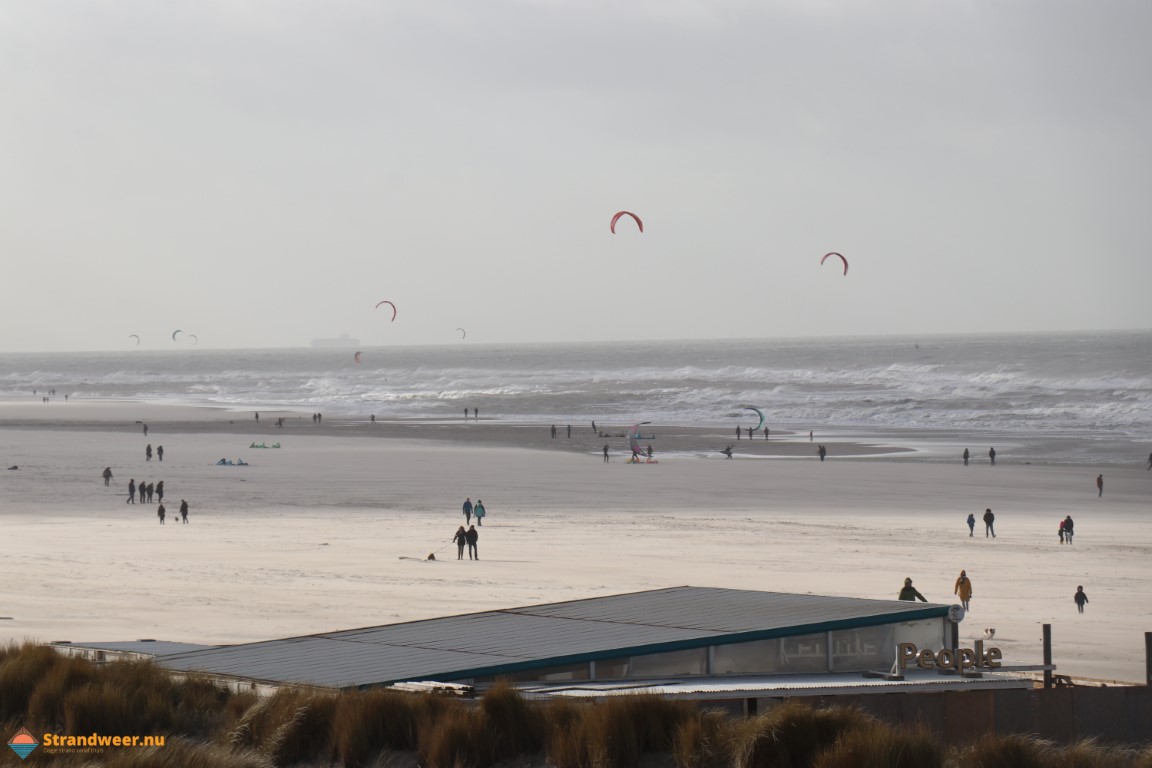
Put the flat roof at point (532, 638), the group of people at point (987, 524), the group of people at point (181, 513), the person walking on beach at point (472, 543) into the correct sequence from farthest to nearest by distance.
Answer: the group of people at point (181, 513) < the group of people at point (987, 524) < the person walking on beach at point (472, 543) < the flat roof at point (532, 638)

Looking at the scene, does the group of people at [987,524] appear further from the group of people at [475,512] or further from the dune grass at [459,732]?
the dune grass at [459,732]

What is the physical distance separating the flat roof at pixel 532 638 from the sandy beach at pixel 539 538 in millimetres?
5133

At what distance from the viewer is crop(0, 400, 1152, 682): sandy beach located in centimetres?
1739

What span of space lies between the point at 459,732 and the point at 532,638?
9.96 feet

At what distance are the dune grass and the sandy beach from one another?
7.92 meters

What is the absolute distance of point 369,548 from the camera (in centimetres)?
2386

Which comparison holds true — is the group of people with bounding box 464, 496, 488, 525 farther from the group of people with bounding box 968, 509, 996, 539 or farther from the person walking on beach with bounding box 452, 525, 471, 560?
the group of people with bounding box 968, 509, 996, 539

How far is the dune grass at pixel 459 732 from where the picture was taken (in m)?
6.05

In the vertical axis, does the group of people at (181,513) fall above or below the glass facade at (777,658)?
below

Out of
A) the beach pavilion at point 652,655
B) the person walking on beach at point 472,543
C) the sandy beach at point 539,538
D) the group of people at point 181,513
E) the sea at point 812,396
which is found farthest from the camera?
the sea at point 812,396

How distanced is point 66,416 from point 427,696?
73125 millimetres

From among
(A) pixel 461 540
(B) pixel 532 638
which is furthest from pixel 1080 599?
(B) pixel 532 638

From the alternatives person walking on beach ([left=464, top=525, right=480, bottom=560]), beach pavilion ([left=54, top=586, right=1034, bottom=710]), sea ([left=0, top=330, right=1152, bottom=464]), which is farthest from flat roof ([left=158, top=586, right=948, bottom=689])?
sea ([left=0, top=330, right=1152, bottom=464])

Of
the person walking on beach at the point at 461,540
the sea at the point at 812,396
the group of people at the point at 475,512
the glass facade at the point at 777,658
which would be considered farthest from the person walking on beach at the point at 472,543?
the sea at the point at 812,396
